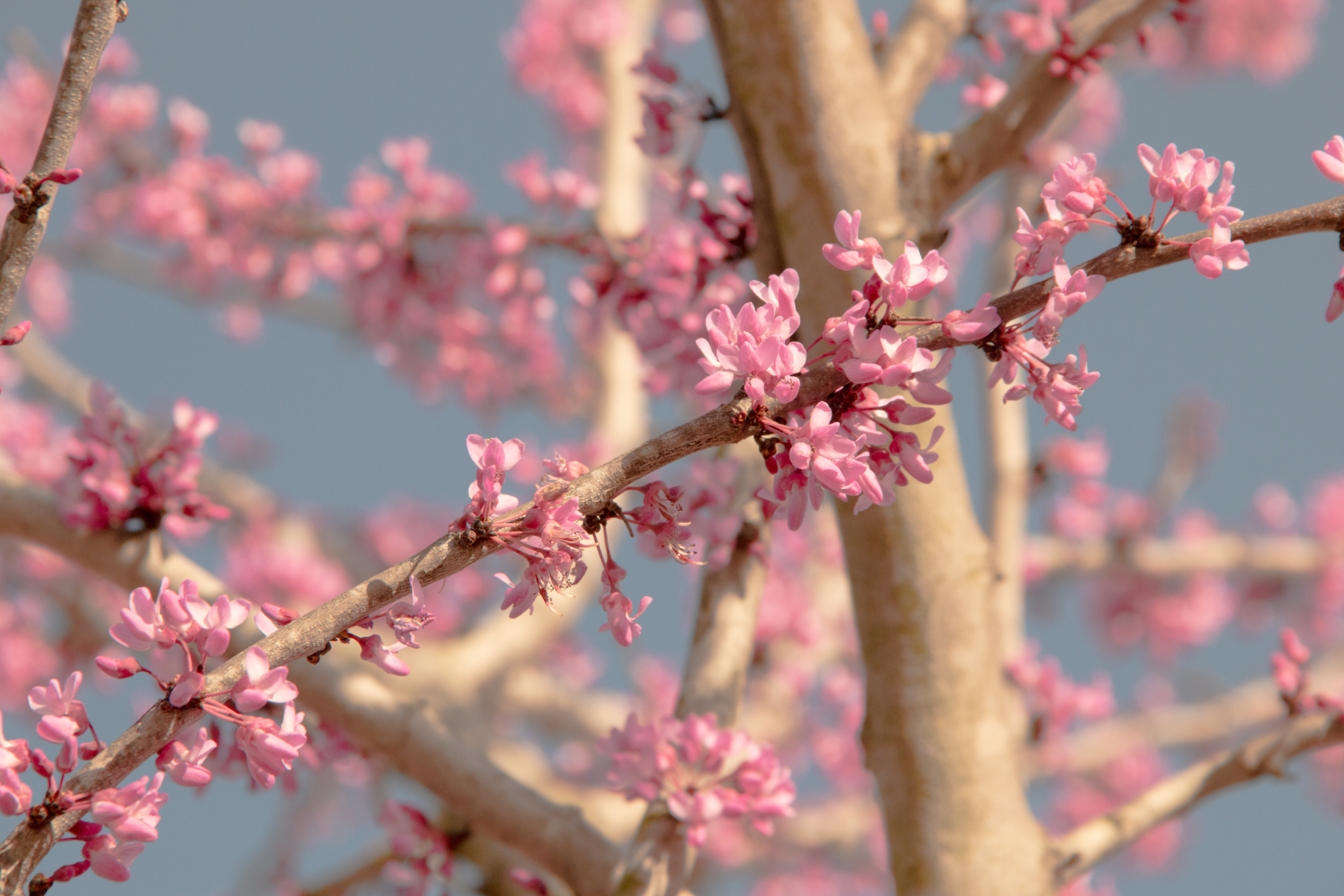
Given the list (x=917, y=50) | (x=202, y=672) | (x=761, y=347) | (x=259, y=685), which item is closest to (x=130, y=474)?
(x=202, y=672)

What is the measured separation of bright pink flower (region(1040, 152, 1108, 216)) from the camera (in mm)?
1457

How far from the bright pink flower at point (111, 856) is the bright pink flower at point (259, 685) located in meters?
0.31

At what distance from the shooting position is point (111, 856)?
1.42 meters

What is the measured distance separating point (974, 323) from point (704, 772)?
4.41ft

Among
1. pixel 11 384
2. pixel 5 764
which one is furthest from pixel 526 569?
pixel 11 384

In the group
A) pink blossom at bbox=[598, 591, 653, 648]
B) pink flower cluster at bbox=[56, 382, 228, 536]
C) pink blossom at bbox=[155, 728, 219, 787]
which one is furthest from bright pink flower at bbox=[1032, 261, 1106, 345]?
pink flower cluster at bbox=[56, 382, 228, 536]

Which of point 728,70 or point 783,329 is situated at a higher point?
point 728,70

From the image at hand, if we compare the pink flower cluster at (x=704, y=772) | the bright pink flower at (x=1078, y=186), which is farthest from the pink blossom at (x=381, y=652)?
the bright pink flower at (x=1078, y=186)

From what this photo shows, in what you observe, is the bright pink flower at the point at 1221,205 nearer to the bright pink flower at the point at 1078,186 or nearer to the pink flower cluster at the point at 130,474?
the bright pink flower at the point at 1078,186

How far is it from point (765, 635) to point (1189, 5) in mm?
3877

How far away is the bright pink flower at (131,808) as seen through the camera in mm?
1356

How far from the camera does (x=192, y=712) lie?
1.37 m

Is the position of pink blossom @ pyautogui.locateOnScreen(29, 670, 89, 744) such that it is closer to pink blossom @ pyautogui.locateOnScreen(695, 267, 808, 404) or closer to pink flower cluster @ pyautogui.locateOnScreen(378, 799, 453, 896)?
pink blossom @ pyautogui.locateOnScreen(695, 267, 808, 404)

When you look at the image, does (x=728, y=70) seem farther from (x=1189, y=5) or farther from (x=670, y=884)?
(x=670, y=884)
